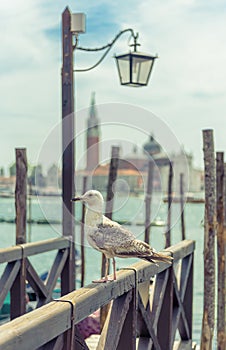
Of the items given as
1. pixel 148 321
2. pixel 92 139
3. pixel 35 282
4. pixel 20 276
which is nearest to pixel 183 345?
pixel 35 282

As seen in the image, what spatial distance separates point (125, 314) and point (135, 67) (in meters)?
3.05

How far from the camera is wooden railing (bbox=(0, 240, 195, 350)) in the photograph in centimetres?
216

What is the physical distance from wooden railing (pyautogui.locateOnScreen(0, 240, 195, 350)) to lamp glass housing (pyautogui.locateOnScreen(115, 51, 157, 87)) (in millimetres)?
1513

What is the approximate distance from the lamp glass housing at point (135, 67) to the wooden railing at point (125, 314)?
1513 millimetres

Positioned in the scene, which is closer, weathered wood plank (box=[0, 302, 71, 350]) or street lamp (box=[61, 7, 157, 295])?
weathered wood plank (box=[0, 302, 71, 350])

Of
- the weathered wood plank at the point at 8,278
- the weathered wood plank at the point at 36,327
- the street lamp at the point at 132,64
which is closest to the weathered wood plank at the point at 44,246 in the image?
the weathered wood plank at the point at 8,278

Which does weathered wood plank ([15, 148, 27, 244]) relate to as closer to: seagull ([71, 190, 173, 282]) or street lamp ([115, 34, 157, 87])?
street lamp ([115, 34, 157, 87])

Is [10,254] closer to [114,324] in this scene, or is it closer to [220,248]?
[114,324]

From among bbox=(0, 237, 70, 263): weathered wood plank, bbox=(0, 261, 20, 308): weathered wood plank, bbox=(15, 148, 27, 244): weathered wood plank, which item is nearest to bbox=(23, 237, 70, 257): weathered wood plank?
bbox=(0, 237, 70, 263): weathered wood plank

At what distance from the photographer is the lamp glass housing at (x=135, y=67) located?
5.77 m

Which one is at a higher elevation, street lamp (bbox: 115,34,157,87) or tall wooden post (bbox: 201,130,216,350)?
street lamp (bbox: 115,34,157,87)

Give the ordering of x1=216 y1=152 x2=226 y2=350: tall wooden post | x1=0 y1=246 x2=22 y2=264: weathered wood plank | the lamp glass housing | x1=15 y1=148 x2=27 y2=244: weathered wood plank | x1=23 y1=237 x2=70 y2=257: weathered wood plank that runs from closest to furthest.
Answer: x1=0 y1=246 x2=22 y2=264: weathered wood plank
x1=23 y1=237 x2=70 y2=257: weathered wood plank
the lamp glass housing
x1=15 y1=148 x2=27 y2=244: weathered wood plank
x1=216 y1=152 x2=226 y2=350: tall wooden post

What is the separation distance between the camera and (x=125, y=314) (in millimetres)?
A: 3109

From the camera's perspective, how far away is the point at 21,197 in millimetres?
6473
